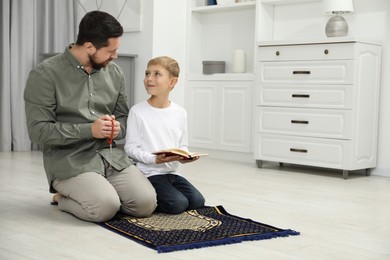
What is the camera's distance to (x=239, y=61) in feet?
16.8

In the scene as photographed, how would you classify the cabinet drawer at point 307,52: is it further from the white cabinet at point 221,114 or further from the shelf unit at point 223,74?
the white cabinet at point 221,114

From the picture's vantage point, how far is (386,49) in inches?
173

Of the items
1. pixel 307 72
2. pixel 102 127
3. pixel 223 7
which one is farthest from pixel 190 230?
pixel 223 7

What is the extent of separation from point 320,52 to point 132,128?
1913 mm

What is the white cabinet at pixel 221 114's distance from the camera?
16.4ft

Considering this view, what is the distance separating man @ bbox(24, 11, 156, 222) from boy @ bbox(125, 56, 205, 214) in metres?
0.09

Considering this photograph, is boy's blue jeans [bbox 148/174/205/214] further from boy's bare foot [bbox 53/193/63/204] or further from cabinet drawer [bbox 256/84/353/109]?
cabinet drawer [bbox 256/84/353/109]

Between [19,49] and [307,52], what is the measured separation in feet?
8.45

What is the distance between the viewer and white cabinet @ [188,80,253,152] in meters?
5.01

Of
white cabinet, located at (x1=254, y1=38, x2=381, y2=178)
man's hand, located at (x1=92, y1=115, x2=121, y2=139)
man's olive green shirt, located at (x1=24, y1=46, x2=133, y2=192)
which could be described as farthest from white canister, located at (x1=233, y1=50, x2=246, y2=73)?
man's hand, located at (x1=92, y1=115, x2=121, y2=139)

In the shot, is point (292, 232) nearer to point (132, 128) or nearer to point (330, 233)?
point (330, 233)

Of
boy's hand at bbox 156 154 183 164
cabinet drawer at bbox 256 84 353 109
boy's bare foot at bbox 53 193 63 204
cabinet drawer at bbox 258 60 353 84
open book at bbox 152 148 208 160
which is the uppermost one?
cabinet drawer at bbox 258 60 353 84

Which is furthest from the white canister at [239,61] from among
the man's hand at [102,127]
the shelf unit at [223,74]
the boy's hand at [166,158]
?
the man's hand at [102,127]

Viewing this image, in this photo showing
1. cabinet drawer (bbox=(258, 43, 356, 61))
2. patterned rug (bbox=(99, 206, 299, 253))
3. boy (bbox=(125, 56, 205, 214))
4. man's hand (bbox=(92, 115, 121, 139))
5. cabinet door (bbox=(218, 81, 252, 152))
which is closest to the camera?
patterned rug (bbox=(99, 206, 299, 253))
